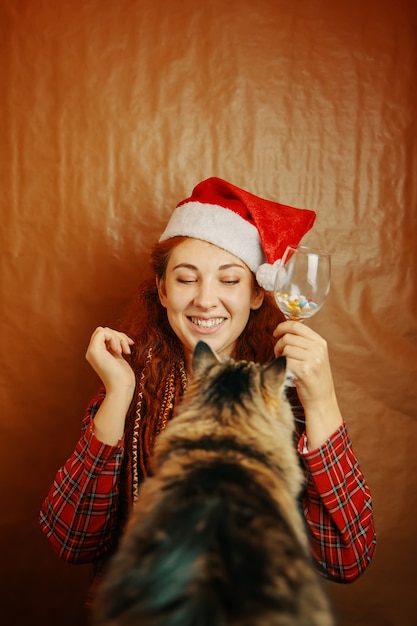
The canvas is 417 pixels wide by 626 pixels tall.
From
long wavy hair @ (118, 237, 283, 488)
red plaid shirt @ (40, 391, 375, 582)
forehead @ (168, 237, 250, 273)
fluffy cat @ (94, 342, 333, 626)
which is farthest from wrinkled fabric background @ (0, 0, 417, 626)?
fluffy cat @ (94, 342, 333, 626)

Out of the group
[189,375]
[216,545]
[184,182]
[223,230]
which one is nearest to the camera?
[216,545]

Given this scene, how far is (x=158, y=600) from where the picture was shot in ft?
2.18

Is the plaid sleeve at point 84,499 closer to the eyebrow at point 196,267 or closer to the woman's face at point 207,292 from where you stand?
the woman's face at point 207,292

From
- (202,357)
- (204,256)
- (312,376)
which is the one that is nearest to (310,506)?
(312,376)

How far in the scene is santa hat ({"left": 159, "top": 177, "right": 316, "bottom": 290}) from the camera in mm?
1446

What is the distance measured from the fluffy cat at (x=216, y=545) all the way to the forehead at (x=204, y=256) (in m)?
0.55

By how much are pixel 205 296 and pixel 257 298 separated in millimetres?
256

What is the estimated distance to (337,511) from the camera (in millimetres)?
1264

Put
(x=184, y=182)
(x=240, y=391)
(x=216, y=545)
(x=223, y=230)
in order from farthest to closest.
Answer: (x=184, y=182) < (x=223, y=230) < (x=240, y=391) < (x=216, y=545)

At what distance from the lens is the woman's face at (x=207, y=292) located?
Result: 56.8 inches

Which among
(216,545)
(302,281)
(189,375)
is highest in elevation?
(302,281)

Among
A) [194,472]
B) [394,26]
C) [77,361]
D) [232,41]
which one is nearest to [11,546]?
[77,361]

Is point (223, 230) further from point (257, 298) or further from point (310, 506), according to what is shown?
point (310, 506)

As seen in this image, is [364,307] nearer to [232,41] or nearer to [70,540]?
[232,41]
